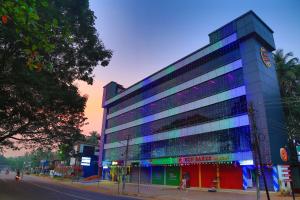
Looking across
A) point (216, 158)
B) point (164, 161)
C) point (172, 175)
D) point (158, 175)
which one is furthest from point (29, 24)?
point (158, 175)

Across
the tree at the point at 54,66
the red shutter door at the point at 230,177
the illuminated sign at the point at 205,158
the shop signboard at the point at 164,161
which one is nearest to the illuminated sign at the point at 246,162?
the illuminated sign at the point at 205,158

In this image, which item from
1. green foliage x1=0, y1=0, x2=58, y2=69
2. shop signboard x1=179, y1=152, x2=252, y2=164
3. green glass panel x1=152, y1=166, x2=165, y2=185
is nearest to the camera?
green foliage x1=0, y1=0, x2=58, y2=69

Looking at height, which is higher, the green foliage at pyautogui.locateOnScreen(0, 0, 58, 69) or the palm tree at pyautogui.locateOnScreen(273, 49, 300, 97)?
the palm tree at pyautogui.locateOnScreen(273, 49, 300, 97)

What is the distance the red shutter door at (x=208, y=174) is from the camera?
135 ft

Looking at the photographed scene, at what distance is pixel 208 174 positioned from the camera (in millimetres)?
41969

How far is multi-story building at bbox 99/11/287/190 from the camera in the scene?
3622 centimetres

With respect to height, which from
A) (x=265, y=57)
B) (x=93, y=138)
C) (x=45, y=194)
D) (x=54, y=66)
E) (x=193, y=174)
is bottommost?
(x=45, y=194)

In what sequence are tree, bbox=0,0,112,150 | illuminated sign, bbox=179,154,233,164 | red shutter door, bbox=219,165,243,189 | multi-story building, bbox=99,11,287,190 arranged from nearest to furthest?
1. tree, bbox=0,0,112,150
2. multi-story building, bbox=99,11,287,190
3. red shutter door, bbox=219,165,243,189
4. illuminated sign, bbox=179,154,233,164

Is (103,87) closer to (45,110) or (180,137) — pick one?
(180,137)

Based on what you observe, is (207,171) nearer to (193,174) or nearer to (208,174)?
(208,174)

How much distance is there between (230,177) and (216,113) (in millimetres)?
9979

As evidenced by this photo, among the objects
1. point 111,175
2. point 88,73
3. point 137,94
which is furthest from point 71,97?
point 111,175

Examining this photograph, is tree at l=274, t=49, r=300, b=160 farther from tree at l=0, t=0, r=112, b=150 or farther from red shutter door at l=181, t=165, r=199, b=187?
tree at l=0, t=0, r=112, b=150

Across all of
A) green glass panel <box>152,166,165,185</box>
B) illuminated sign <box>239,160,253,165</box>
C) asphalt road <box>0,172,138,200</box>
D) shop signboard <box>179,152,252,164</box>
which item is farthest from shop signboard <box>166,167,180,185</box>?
asphalt road <box>0,172,138,200</box>
